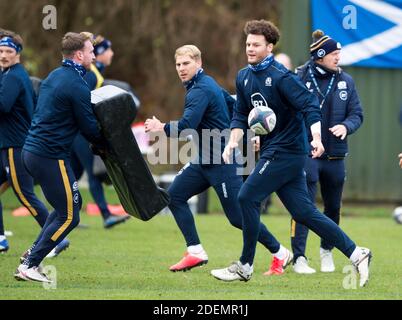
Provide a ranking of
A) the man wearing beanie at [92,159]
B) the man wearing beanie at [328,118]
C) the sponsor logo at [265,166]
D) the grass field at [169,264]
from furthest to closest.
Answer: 1. the man wearing beanie at [92,159]
2. the man wearing beanie at [328,118]
3. the sponsor logo at [265,166]
4. the grass field at [169,264]

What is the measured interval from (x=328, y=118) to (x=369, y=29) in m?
6.94

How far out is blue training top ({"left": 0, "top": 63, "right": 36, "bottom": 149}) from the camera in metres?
10.4

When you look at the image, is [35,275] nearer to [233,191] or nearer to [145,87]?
[233,191]

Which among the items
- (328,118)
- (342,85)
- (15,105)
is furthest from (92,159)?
(342,85)

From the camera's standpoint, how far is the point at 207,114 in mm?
9797

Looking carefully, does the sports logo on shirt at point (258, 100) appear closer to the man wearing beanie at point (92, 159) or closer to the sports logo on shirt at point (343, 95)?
the sports logo on shirt at point (343, 95)

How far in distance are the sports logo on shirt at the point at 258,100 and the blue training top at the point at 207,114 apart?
2.53ft

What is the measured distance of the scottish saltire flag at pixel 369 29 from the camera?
16.6 metres

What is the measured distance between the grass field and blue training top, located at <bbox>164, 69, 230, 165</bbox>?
1.21m

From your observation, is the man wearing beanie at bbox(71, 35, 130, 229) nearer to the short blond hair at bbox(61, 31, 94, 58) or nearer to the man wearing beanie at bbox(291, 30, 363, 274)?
the man wearing beanie at bbox(291, 30, 363, 274)

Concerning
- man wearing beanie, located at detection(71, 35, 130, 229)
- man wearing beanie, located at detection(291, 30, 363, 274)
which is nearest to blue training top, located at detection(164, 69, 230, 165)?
man wearing beanie, located at detection(291, 30, 363, 274)

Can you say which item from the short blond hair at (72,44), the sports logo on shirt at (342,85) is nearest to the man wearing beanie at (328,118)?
the sports logo on shirt at (342,85)
